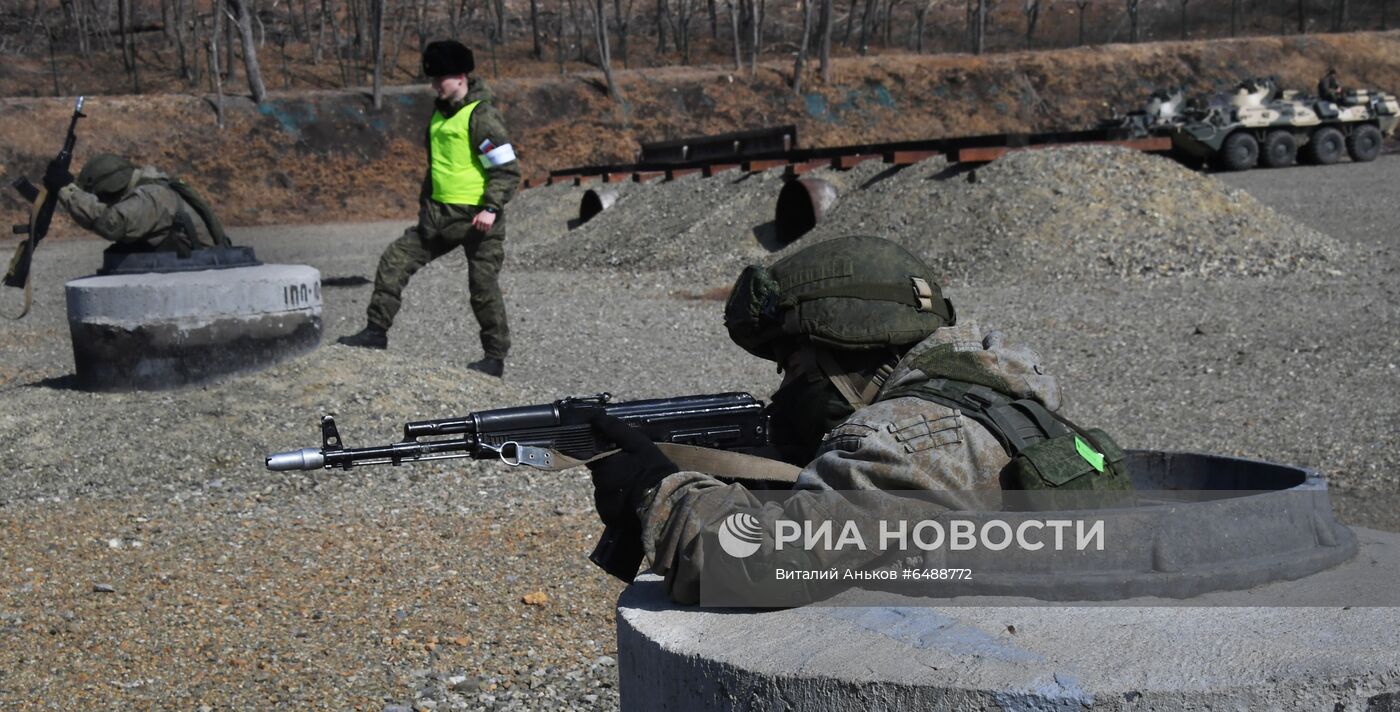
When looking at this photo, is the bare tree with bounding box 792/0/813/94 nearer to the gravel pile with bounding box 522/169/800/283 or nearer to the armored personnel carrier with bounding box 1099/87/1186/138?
the armored personnel carrier with bounding box 1099/87/1186/138

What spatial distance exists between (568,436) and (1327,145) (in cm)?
2508

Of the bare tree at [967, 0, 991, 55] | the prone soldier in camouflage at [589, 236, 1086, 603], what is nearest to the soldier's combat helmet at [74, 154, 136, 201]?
the prone soldier in camouflage at [589, 236, 1086, 603]

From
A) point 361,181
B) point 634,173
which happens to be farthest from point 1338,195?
point 361,181

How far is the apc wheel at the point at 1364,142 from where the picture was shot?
24906 millimetres

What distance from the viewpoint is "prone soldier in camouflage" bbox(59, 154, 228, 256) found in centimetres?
746

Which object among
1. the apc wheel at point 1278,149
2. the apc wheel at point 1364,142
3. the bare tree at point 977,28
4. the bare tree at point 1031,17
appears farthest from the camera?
the bare tree at point 1031,17

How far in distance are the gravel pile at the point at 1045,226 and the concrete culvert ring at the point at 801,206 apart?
18 cm

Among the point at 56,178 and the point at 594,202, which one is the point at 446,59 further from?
the point at 594,202

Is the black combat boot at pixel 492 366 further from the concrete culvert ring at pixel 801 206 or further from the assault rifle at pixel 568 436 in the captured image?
the concrete culvert ring at pixel 801 206

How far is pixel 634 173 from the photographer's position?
21516 mm

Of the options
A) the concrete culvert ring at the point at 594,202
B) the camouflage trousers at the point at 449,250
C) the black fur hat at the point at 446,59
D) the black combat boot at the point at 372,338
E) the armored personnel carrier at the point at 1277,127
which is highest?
the black fur hat at the point at 446,59

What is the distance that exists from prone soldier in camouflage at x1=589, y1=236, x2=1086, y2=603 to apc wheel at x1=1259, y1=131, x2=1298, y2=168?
2368 cm

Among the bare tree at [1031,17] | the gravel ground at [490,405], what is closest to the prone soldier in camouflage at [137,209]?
the gravel ground at [490,405]

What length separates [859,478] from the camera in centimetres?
216
